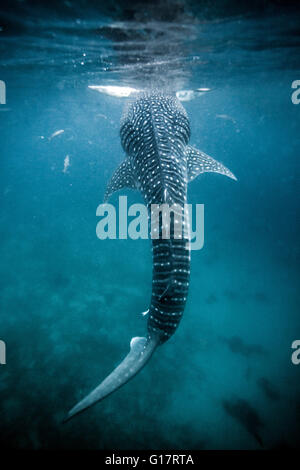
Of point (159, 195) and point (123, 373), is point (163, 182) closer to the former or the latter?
point (159, 195)

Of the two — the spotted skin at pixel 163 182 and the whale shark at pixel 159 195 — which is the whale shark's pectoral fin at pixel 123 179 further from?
the spotted skin at pixel 163 182

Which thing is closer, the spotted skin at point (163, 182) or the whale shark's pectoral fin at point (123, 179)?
the spotted skin at point (163, 182)

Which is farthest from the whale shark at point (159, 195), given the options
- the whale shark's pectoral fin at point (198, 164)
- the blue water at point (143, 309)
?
the blue water at point (143, 309)

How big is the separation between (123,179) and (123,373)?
3.11 m

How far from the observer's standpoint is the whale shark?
89.7 inches

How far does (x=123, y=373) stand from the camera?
218 cm

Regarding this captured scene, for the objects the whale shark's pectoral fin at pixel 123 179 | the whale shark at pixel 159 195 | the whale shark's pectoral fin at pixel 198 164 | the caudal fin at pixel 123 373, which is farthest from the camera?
the whale shark's pectoral fin at pixel 123 179

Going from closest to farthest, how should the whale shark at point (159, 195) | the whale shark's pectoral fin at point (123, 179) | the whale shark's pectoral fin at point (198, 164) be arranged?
1. the whale shark at point (159, 195)
2. the whale shark's pectoral fin at point (198, 164)
3. the whale shark's pectoral fin at point (123, 179)

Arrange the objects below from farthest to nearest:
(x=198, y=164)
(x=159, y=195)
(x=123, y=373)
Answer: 1. (x=198, y=164)
2. (x=159, y=195)
3. (x=123, y=373)

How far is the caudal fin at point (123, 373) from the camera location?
1957mm

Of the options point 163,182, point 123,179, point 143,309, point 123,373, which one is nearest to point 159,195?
point 163,182

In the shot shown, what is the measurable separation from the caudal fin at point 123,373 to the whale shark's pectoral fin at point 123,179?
2622mm
